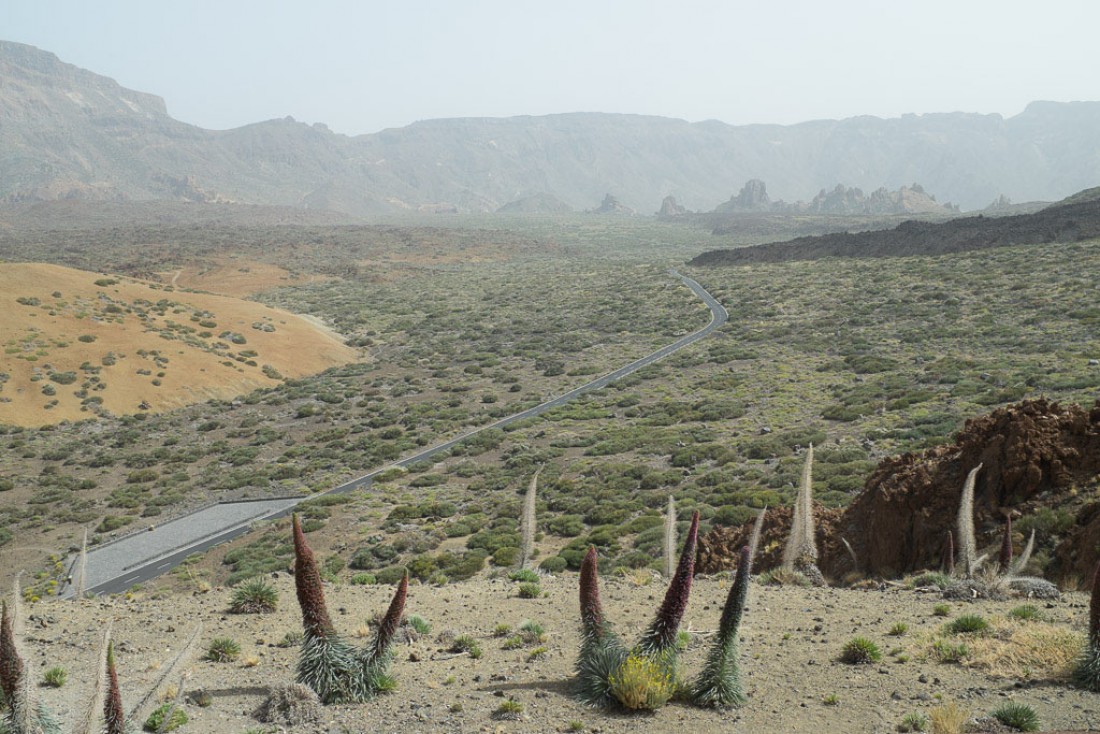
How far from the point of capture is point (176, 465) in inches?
1356

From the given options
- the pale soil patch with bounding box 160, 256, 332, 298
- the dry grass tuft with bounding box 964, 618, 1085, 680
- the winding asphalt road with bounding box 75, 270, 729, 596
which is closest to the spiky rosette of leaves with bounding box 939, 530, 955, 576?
the dry grass tuft with bounding box 964, 618, 1085, 680

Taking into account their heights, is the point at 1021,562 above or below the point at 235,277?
below

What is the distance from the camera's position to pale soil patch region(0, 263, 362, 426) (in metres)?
42.1

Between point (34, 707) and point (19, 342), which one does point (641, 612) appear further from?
point (19, 342)

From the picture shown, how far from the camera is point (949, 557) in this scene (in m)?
13.4

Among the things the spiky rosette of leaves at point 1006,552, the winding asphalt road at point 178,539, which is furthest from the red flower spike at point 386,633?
the winding asphalt road at point 178,539

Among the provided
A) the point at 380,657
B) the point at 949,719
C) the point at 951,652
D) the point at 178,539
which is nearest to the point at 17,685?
the point at 380,657

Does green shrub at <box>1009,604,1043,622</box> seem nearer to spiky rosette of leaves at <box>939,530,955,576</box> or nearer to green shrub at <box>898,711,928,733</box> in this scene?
spiky rosette of leaves at <box>939,530,955,576</box>

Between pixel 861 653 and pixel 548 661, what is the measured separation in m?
4.02

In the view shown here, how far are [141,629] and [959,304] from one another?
5424 centimetres

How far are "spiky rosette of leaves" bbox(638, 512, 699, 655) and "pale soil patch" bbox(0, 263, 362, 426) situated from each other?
3996 centimetres

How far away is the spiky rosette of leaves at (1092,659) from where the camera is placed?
838 cm

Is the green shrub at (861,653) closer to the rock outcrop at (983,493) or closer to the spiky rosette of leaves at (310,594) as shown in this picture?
the rock outcrop at (983,493)

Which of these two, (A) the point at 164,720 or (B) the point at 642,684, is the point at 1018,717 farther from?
(A) the point at 164,720
